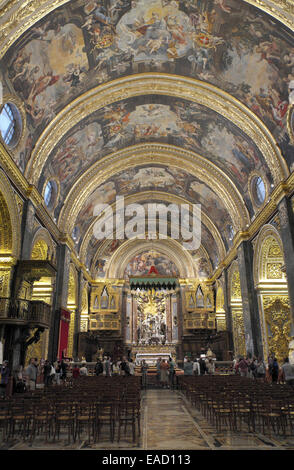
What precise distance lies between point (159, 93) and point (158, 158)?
216 inches

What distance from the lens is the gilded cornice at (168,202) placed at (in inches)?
984

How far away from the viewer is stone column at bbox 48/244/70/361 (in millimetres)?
17312

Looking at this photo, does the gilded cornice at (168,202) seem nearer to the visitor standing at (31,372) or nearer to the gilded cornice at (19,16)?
the visitor standing at (31,372)

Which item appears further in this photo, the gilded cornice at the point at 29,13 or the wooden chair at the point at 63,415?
the gilded cornice at the point at 29,13

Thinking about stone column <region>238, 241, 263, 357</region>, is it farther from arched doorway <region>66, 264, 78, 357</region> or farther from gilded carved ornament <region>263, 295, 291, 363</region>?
arched doorway <region>66, 264, 78, 357</region>

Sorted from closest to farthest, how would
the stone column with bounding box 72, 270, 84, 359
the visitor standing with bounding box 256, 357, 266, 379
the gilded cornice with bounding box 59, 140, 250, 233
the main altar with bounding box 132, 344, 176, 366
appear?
the visitor standing with bounding box 256, 357, 266, 379
the gilded cornice with bounding box 59, 140, 250, 233
the stone column with bounding box 72, 270, 84, 359
the main altar with bounding box 132, 344, 176, 366

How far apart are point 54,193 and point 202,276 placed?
55.3ft

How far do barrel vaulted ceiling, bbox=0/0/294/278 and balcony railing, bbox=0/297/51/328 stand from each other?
5467mm

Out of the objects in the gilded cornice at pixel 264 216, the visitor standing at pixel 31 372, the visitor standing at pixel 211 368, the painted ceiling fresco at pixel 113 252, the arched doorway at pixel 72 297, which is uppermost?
the painted ceiling fresco at pixel 113 252

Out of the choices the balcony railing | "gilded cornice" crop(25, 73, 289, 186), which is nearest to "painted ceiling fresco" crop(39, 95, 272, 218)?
"gilded cornice" crop(25, 73, 289, 186)

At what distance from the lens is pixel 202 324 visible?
28.0 meters

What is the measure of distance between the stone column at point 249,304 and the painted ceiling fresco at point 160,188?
411cm

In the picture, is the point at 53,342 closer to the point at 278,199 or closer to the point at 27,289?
the point at 27,289

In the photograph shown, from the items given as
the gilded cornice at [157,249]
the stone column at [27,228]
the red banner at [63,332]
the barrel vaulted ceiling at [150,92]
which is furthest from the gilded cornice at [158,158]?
the gilded cornice at [157,249]
